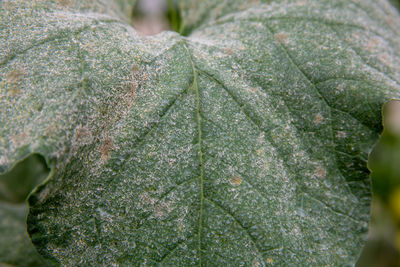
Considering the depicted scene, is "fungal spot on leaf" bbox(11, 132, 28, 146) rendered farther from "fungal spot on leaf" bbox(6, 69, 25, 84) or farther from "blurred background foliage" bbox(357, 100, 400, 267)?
"blurred background foliage" bbox(357, 100, 400, 267)

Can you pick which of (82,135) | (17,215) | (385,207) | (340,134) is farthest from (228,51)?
(385,207)

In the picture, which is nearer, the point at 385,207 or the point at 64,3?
the point at 64,3

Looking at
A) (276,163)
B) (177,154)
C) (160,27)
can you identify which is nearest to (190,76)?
(177,154)

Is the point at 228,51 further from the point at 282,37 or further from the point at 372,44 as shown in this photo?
the point at 372,44

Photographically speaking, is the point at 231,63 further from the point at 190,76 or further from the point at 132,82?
the point at 132,82

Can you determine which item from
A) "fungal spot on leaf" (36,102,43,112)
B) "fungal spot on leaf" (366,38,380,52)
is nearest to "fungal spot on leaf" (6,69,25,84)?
"fungal spot on leaf" (36,102,43,112)

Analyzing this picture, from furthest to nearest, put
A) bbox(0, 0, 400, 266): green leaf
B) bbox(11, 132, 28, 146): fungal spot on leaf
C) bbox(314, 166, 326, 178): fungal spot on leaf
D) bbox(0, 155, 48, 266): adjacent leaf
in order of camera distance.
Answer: bbox(0, 155, 48, 266): adjacent leaf < bbox(314, 166, 326, 178): fungal spot on leaf < bbox(0, 0, 400, 266): green leaf < bbox(11, 132, 28, 146): fungal spot on leaf

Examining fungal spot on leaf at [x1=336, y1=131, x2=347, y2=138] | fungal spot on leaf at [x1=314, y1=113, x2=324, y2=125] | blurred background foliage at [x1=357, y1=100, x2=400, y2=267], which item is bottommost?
blurred background foliage at [x1=357, y1=100, x2=400, y2=267]

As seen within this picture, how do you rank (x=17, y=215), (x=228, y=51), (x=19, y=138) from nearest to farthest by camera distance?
1. (x=19, y=138)
2. (x=228, y=51)
3. (x=17, y=215)
